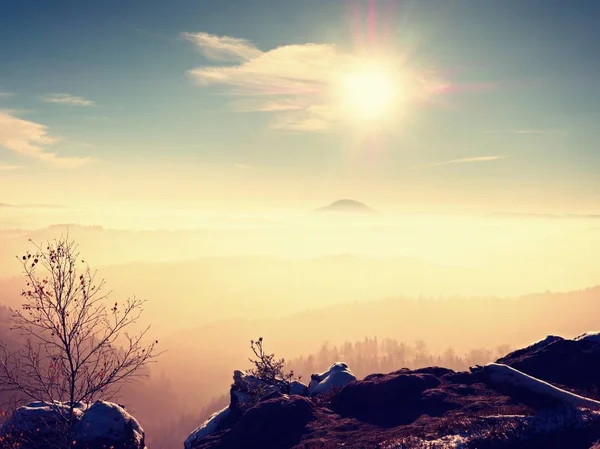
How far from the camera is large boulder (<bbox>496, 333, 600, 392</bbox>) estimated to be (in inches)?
954

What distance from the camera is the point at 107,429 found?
2577 cm

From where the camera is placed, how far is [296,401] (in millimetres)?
23781

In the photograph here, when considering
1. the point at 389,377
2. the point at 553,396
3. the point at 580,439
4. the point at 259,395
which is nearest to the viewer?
the point at 580,439

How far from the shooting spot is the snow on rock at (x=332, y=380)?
3180 cm

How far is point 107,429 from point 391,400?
1734 cm

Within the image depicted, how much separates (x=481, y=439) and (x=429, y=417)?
3657 millimetres

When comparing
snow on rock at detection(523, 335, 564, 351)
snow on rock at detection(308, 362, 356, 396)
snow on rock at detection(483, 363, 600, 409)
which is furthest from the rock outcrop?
snow on rock at detection(308, 362, 356, 396)

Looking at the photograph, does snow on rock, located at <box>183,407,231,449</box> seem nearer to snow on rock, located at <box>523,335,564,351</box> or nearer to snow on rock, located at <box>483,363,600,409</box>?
snow on rock, located at <box>483,363,600,409</box>

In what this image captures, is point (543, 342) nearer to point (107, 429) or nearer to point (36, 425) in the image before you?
point (107, 429)

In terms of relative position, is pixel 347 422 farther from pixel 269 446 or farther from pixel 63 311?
pixel 63 311

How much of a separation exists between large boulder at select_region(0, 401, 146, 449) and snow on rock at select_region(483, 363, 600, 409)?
870 inches

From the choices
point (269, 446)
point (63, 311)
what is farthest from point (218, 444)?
point (63, 311)

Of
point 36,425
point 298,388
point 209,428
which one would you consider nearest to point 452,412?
point 298,388

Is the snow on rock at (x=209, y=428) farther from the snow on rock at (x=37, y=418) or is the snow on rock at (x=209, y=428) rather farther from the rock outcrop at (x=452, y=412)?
the snow on rock at (x=37, y=418)
